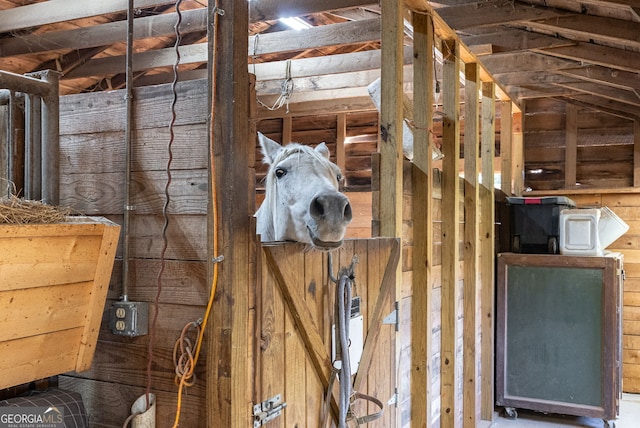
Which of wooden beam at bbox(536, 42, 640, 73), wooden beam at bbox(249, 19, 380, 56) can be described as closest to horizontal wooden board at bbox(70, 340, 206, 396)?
wooden beam at bbox(249, 19, 380, 56)

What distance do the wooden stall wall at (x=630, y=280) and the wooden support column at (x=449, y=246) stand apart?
8.58ft

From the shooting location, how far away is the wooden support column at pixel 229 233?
1394mm

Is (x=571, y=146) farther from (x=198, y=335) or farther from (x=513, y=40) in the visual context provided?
(x=198, y=335)

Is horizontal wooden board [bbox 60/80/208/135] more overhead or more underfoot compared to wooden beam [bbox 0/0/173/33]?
more underfoot

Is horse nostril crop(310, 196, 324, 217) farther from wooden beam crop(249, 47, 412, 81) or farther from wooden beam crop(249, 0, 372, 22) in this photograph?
wooden beam crop(249, 47, 412, 81)

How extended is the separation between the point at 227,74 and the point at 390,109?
1.32 meters

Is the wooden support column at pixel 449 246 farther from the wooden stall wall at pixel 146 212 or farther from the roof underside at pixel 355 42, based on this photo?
the wooden stall wall at pixel 146 212

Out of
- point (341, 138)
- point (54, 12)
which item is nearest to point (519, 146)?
point (341, 138)

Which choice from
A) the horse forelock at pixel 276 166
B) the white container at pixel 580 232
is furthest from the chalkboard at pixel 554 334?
the horse forelock at pixel 276 166

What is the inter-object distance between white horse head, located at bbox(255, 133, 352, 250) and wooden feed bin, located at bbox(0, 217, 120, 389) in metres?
0.56

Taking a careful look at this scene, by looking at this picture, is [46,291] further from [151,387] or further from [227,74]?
[227,74]

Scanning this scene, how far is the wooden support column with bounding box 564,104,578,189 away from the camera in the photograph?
5.74 meters

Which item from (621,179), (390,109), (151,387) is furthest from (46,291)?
(621,179)

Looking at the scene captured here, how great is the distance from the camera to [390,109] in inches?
102
